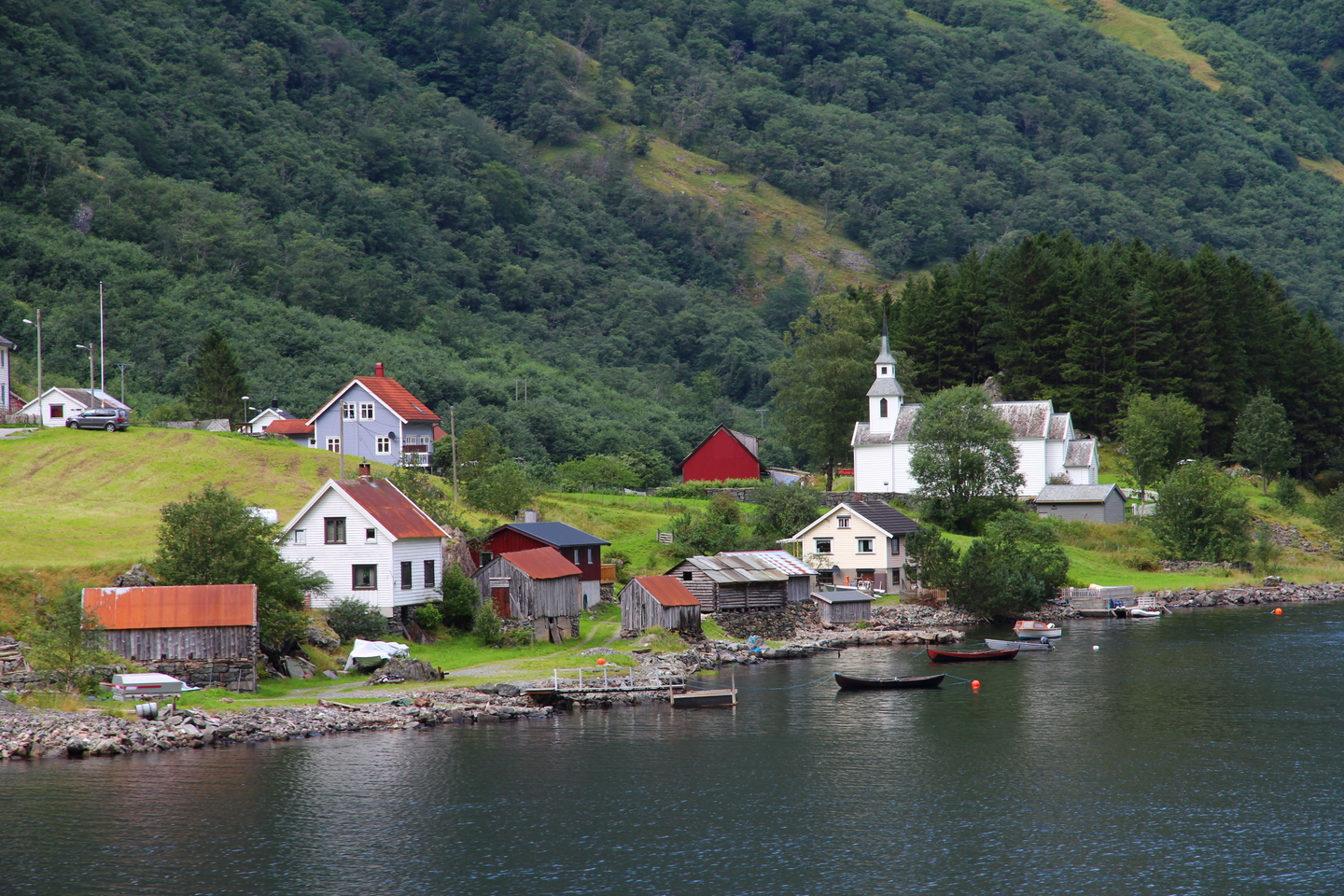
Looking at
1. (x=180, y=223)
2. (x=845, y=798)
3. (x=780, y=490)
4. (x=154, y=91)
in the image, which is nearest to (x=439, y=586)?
(x=845, y=798)

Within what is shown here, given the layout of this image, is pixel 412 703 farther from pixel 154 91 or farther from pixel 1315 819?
pixel 154 91

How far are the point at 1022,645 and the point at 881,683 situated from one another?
13.6m

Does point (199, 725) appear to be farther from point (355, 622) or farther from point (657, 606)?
point (657, 606)

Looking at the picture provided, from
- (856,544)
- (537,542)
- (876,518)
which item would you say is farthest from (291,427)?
(876,518)

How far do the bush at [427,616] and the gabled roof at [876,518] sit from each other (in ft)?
93.4

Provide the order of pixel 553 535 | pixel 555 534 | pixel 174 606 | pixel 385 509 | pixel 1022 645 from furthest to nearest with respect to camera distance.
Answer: pixel 1022 645, pixel 555 534, pixel 553 535, pixel 385 509, pixel 174 606

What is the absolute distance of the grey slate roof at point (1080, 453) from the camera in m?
99.4

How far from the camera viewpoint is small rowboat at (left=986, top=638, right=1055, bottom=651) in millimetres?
64938

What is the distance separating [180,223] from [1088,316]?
10348 cm

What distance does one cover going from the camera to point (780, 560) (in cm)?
7112

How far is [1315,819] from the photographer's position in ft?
121

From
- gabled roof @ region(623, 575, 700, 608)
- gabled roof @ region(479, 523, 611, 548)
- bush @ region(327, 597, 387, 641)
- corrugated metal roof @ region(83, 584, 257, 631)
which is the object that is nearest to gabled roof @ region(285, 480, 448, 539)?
bush @ region(327, 597, 387, 641)

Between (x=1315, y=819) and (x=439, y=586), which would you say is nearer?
(x=1315, y=819)

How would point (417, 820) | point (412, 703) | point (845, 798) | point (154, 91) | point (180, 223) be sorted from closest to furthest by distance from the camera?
point (417, 820), point (845, 798), point (412, 703), point (180, 223), point (154, 91)
